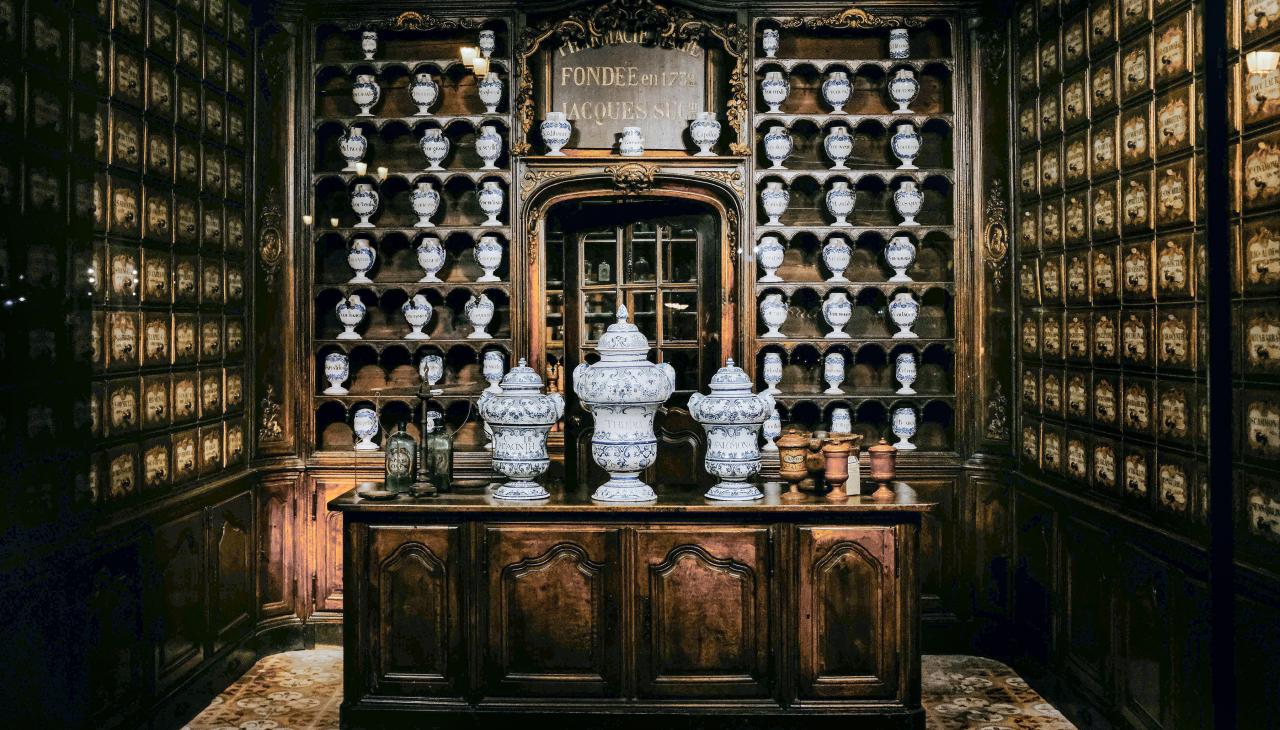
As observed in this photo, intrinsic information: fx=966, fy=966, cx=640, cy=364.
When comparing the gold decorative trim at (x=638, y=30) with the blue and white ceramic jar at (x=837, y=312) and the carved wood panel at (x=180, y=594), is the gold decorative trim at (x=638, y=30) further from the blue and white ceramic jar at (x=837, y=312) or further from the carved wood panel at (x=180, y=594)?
the carved wood panel at (x=180, y=594)

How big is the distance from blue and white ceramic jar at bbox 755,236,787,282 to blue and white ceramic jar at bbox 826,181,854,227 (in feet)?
1.05

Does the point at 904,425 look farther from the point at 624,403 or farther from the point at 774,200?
the point at 624,403

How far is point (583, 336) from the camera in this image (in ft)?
16.3

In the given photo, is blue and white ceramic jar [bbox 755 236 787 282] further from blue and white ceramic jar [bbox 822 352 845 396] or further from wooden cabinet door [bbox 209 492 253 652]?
wooden cabinet door [bbox 209 492 253 652]

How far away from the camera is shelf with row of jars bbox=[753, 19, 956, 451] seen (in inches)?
190

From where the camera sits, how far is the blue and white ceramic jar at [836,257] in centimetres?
483

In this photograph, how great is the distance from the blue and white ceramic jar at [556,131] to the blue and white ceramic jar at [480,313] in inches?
31.7

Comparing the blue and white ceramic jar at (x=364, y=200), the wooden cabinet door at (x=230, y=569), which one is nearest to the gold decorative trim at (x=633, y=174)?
the blue and white ceramic jar at (x=364, y=200)

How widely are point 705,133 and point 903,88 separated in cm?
102

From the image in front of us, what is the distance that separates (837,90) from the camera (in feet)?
15.9

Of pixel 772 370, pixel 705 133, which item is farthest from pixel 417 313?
pixel 772 370

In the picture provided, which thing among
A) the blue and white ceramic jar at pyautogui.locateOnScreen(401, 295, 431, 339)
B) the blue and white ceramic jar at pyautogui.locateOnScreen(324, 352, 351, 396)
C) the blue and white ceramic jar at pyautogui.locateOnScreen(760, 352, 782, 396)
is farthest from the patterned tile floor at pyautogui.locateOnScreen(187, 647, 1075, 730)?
the blue and white ceramic jar at pyautogui.locateOnScreen(401, 295, 431, 339)

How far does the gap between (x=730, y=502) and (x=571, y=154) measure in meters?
2.24

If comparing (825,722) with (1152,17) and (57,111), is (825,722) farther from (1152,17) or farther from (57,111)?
(57,111)
